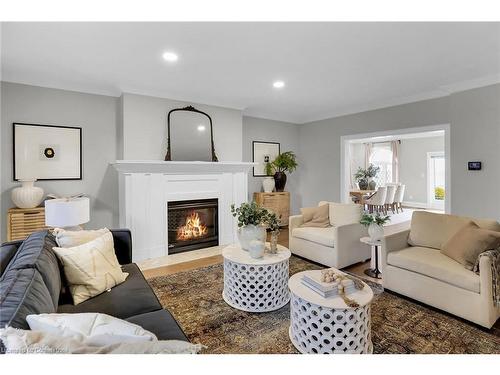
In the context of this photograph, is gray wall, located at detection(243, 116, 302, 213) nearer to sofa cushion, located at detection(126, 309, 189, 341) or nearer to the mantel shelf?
the mantel shelf

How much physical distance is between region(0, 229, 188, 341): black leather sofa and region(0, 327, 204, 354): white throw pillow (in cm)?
13

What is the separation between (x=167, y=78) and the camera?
139 inches

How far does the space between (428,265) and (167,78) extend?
367cm

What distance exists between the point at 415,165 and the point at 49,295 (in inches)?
433

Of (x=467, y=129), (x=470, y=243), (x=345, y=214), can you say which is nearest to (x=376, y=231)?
(x=345, y=214)

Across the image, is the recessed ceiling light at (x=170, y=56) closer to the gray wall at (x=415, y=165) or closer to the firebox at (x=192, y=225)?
the firebox at (x=192, y=225)

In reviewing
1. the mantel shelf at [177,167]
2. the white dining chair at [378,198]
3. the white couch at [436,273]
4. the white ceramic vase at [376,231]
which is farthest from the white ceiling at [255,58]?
the white dining chair at [378,198]

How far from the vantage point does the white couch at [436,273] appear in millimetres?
2135

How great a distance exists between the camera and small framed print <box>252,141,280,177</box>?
18.9 ft

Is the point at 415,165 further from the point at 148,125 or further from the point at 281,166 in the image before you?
the point at 148,125

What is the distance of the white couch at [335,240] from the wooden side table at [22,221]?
3400 millimetres

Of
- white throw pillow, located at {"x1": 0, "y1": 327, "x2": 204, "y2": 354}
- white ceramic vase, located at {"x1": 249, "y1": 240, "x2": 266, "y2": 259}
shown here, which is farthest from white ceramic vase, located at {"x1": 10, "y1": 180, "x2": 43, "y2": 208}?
white throw pillow, located at {"x1": 0, "y1": 327, "x2": 204, "y2": 354}
